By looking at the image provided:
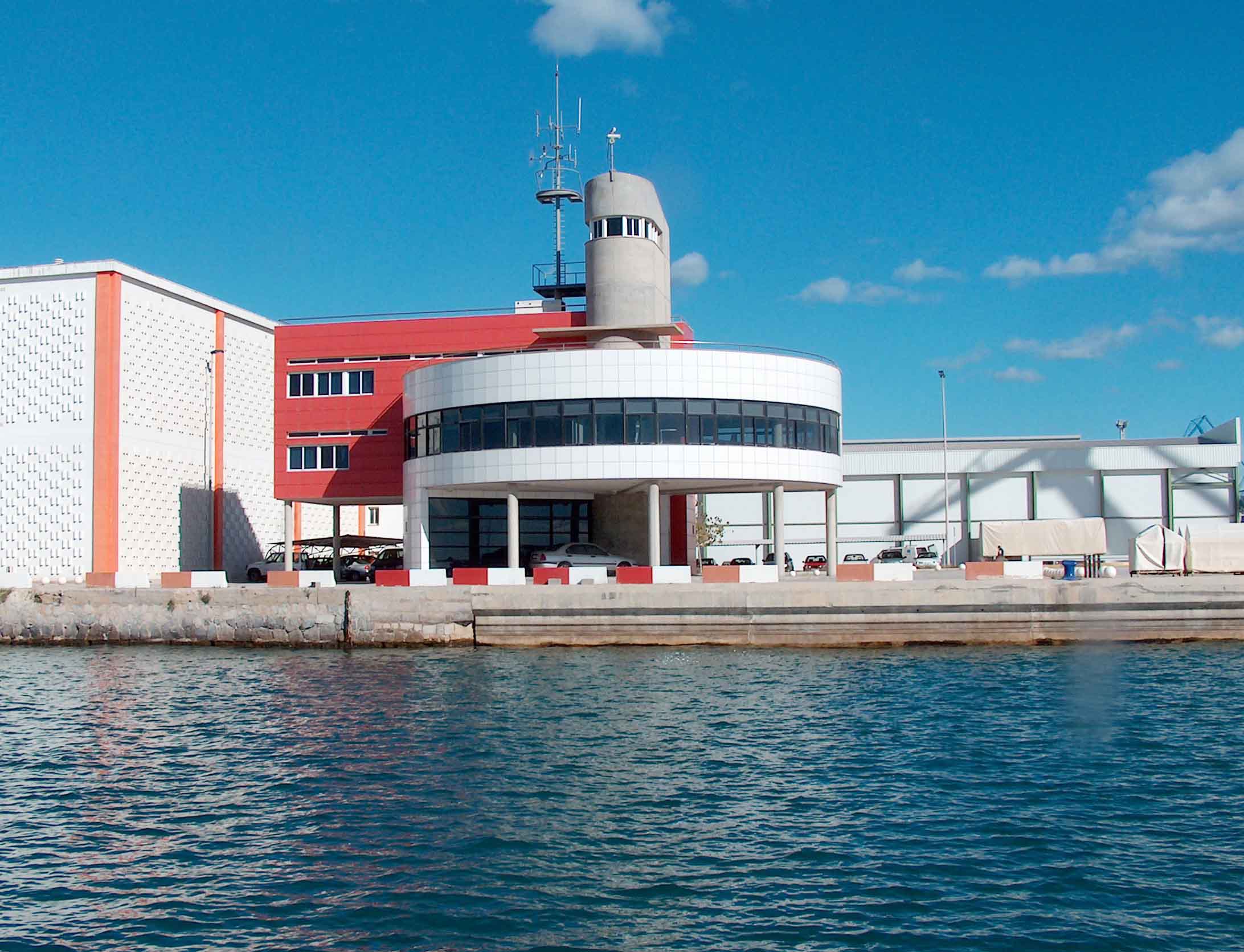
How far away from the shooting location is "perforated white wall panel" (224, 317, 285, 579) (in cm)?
7062

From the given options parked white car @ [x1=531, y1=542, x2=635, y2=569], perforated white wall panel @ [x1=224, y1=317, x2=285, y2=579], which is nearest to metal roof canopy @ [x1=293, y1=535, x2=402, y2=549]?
perforated white wall panel @ [x1=224, y1=317, x2=285, y2=579]

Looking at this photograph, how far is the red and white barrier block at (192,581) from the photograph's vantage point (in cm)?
4925

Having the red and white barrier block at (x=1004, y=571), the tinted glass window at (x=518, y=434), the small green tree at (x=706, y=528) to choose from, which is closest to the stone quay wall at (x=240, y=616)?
the tinted glass window at (x=518, y=434)

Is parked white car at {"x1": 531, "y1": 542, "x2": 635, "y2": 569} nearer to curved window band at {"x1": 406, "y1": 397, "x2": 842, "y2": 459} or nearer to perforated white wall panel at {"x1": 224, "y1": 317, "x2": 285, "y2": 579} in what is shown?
curved window band at {"x1": 406, "y1": 397, "x2": 842, "y2": 459}

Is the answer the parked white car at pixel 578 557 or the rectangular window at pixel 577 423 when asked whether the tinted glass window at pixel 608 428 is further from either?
the parked white car at pixel 578 557

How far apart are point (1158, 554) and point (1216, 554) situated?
2.40 metres

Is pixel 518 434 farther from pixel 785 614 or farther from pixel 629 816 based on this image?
pixel 629 816

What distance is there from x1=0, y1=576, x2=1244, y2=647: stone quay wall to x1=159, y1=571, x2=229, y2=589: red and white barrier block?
4.98 m

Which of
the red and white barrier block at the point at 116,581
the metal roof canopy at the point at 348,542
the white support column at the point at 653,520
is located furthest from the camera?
the metal roof canopy at the point at 348,542

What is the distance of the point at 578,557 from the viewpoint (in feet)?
174

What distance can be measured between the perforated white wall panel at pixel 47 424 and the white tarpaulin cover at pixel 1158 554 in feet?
163

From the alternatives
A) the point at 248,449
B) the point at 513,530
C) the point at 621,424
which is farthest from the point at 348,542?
the point at 621,424

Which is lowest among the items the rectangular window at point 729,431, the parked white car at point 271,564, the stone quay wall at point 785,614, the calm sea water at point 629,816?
the calm sea water at point 629,816

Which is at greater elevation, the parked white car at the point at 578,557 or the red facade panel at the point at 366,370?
the red facade panel at the point at 366,370
